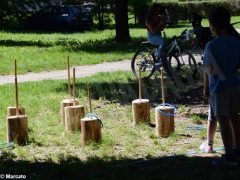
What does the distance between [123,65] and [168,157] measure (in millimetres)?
9222

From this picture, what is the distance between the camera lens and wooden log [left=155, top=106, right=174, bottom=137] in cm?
788

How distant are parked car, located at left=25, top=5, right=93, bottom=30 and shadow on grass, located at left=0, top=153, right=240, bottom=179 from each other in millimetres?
24893

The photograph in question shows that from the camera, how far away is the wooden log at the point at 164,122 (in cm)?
788

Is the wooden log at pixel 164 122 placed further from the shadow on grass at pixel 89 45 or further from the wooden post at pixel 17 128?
the shadow on grass at pixel 89 45

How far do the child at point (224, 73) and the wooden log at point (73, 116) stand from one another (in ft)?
8.55

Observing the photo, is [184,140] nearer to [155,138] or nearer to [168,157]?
[155,138]

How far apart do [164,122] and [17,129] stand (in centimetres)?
191

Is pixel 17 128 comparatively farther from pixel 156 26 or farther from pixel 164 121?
pixel 156 26

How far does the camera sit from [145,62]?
12.9 m

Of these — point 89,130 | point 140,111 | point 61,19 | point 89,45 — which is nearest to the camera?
point 89,130

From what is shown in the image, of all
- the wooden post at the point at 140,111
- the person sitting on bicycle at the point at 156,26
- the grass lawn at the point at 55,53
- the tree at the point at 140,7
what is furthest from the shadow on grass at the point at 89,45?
the tree at the point at 140,7

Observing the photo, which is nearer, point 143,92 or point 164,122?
point 164,122

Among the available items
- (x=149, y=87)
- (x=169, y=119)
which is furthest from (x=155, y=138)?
(x=149, y=87)

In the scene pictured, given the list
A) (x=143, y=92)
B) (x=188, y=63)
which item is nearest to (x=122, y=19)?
(x=188, y=63)
